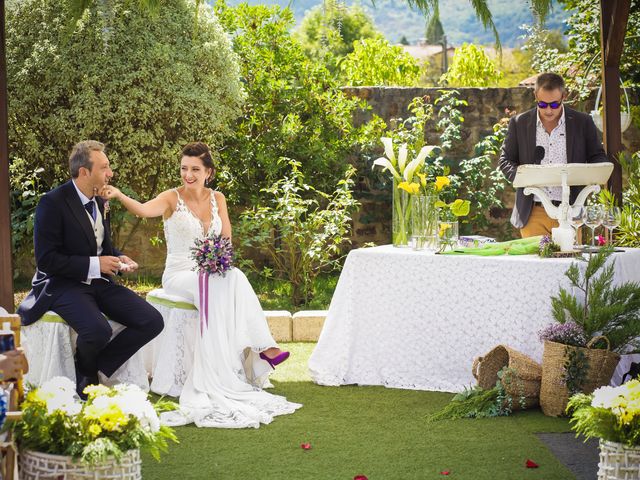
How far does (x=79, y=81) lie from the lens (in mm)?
8047

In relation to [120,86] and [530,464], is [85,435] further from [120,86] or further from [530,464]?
[120,86]

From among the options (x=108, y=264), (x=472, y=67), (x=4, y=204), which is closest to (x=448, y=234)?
(x=108, y=264)

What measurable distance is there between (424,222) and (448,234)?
22cm

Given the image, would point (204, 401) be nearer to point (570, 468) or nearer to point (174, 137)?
point (570, 468)

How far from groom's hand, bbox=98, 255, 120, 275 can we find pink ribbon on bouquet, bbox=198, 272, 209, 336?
1.56 feet

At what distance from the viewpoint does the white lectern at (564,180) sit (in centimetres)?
476

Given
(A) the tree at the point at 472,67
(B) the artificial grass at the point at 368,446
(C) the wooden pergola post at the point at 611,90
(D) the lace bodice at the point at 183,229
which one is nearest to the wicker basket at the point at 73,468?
(B) the artificial grass at the point at 368,446

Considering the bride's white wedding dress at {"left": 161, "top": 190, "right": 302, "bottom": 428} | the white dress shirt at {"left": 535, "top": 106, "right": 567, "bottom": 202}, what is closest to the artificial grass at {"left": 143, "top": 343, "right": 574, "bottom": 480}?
the bride's white wedding dress at {"left": 161, "top": 190, "right": 302, "bottom": 428}

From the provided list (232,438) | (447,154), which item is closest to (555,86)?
(232,438)

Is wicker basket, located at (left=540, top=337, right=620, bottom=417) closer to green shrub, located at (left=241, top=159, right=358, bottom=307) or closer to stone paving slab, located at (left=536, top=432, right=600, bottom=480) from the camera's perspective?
stone paving slab, located at (left=536, top=432, right=600, bottom=480)

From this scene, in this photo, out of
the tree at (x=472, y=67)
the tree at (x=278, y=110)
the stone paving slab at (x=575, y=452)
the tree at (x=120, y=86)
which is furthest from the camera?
the tree at (x=472, y=67)

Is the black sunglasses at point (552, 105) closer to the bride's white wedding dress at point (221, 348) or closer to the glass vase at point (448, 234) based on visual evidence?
the glass vase at point (448, 234)

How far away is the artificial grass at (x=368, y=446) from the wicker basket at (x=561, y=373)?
9 centimetres

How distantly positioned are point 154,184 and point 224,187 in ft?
2.34
